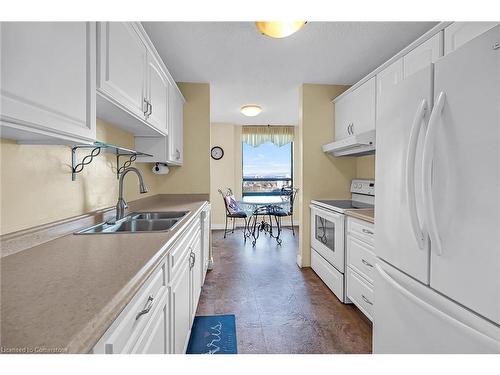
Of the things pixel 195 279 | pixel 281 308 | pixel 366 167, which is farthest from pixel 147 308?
pixel 366 167

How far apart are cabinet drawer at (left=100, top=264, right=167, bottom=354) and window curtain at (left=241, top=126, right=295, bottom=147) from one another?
5045mm

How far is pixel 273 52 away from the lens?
94.3 inches

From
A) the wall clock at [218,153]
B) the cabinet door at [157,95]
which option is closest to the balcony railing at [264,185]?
the wall clock at [218,153]

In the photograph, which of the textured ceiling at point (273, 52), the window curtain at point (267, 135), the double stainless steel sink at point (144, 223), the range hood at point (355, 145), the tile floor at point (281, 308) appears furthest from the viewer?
the window curtain at point (267, 135)

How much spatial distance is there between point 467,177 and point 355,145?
69.6 inches

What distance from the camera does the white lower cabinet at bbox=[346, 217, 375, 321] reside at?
1932 mm

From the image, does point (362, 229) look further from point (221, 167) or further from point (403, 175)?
point (221, 167)

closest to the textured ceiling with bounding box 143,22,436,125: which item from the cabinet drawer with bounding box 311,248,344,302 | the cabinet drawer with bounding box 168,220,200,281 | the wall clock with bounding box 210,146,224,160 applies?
the cabinet drawer with bounding box 168,220,200,281

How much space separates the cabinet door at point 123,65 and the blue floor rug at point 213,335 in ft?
5.33

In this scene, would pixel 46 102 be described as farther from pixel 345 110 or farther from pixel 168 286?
pixel 345 110

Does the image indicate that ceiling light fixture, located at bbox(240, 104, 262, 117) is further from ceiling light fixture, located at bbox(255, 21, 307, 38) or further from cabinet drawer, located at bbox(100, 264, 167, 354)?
cabinet drawer, located at bbox(100, 264, 167, 354)

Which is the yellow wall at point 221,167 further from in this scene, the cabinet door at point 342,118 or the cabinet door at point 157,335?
the cabinet door at point 157,335

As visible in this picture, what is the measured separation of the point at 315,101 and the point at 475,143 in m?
2.59

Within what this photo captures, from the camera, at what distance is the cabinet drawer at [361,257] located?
6.38 ft
